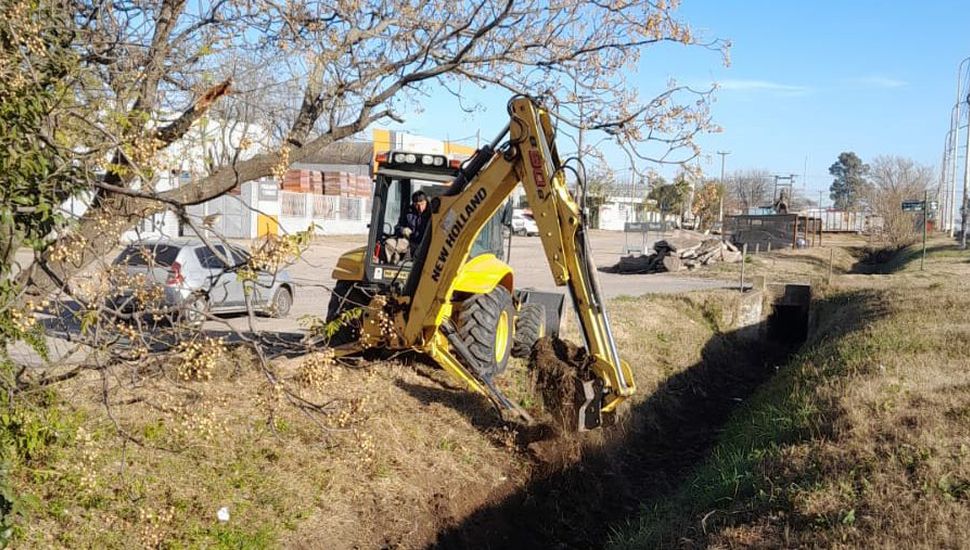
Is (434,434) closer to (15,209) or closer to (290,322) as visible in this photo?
(15,209)

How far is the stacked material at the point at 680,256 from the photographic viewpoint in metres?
33.3

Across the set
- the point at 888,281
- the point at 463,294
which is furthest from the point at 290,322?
the point at 888,281


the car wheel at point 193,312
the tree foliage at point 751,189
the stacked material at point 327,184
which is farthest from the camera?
the tree foliage at point 751,189

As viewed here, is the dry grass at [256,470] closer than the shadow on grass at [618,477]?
Yes

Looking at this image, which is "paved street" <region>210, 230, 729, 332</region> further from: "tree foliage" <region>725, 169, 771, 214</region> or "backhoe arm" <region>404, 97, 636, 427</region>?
"tree foliage" <region>725, 169, 771, 214</region>

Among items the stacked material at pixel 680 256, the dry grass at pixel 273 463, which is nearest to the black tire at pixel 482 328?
the dry grass at pixel 273 463

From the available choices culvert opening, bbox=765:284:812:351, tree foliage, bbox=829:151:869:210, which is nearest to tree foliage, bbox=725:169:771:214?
tree foliage, bbox=829:151:869:210

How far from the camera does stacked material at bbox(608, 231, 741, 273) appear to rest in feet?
109

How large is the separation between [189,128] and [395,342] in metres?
3.13

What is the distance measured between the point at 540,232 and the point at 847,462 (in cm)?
339

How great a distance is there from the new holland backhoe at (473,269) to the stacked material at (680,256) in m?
22.9

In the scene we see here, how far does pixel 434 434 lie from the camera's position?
9312mm

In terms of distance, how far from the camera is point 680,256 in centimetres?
3381

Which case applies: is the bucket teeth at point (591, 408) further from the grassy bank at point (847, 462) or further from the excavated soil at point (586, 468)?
the excavated soil at point (586, 468)
